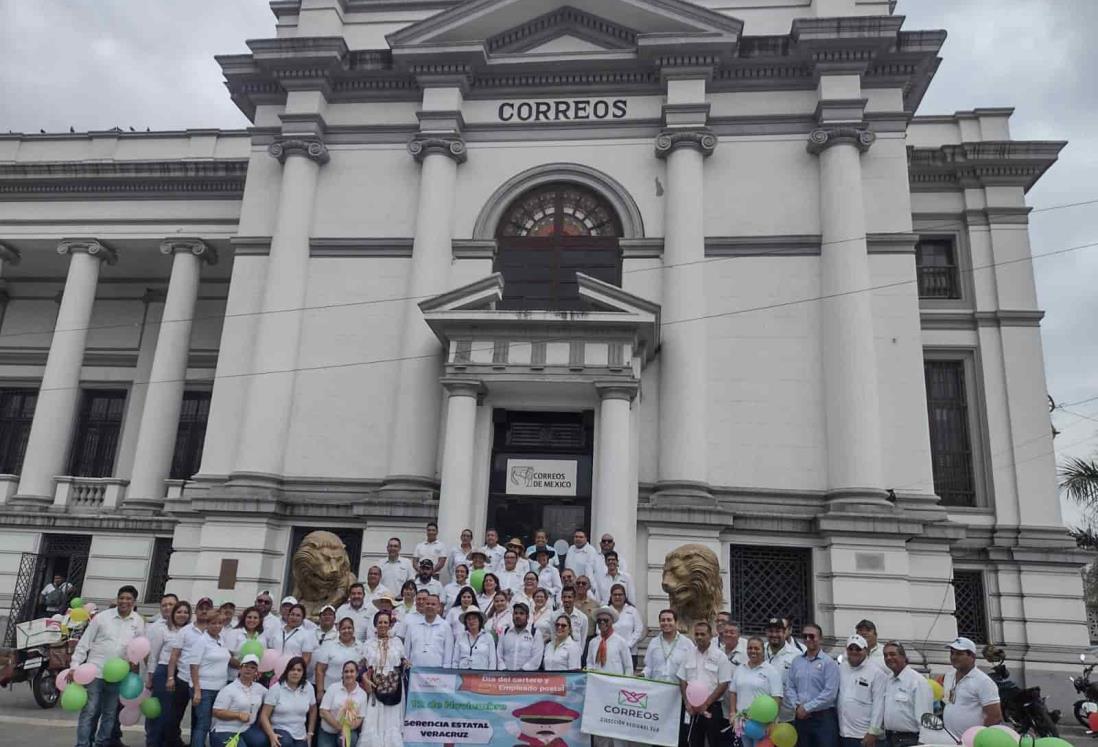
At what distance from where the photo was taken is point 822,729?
30.3 ft

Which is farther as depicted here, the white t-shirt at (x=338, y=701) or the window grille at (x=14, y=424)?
the window grille at (x=14, y=424)

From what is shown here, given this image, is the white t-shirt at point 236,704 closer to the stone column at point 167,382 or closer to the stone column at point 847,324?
the stone column at point 847,324

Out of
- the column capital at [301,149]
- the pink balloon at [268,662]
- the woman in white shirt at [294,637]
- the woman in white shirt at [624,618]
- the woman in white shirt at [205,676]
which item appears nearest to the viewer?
the pink balloon at [268,662]

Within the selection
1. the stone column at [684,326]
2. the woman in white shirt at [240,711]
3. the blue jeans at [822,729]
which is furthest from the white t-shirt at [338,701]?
the stone column at [684,326]

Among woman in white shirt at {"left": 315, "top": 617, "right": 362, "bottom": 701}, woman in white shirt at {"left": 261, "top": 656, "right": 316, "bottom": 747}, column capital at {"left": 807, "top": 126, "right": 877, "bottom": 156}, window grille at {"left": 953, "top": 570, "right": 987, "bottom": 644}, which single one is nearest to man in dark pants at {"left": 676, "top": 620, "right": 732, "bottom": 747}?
woman in white shirt at {"left": 315, "top": 617, "right": 362, "bottom": 701}

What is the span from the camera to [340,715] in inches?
364

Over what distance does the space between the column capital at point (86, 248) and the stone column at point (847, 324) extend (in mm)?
20434

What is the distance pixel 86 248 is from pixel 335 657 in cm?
2043

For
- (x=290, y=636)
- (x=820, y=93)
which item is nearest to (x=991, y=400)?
(x=820, y=93)

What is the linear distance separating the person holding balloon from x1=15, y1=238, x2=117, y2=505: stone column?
14.8 metres

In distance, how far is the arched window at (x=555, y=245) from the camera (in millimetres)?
19703

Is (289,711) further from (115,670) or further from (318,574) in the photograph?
(318,574)

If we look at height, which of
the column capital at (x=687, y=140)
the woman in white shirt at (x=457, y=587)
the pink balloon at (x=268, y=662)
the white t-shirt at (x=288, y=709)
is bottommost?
the white t-shirt at (x=288, y=709)

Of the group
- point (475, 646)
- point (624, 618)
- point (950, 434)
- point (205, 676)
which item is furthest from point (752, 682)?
point (950, 434)
